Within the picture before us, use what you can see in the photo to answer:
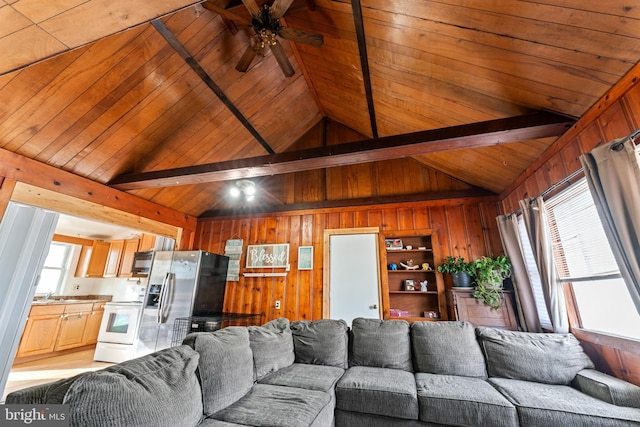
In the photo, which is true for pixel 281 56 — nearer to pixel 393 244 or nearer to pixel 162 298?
pixel 393 244

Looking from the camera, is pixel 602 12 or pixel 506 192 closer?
pixel 602 12

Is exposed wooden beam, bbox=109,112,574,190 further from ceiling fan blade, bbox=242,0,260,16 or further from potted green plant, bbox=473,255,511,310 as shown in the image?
potted green plant, bbox=473,255,511,310

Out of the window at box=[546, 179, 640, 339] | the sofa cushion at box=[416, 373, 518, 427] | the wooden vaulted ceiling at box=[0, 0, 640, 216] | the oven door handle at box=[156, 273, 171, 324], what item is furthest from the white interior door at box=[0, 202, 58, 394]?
the window at box=[546, 179, 640, 339]

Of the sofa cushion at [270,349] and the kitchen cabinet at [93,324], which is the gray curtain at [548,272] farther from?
the kitchen cabinet at [93,324]

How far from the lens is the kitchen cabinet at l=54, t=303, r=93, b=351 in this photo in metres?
4.48

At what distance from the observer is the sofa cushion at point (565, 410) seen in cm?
154

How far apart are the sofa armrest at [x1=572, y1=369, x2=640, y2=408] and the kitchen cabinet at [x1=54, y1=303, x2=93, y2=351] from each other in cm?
708

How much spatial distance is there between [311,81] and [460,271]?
138 inches

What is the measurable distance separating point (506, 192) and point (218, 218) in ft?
15.4

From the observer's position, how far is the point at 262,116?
12.8 ft

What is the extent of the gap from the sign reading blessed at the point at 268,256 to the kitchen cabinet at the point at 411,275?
1611 mm

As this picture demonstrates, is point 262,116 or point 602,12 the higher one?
point 262,116

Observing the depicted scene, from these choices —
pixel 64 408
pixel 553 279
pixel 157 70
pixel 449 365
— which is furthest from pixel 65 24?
pixel 553 279

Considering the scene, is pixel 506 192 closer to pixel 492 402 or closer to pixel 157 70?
pixel 492 402
